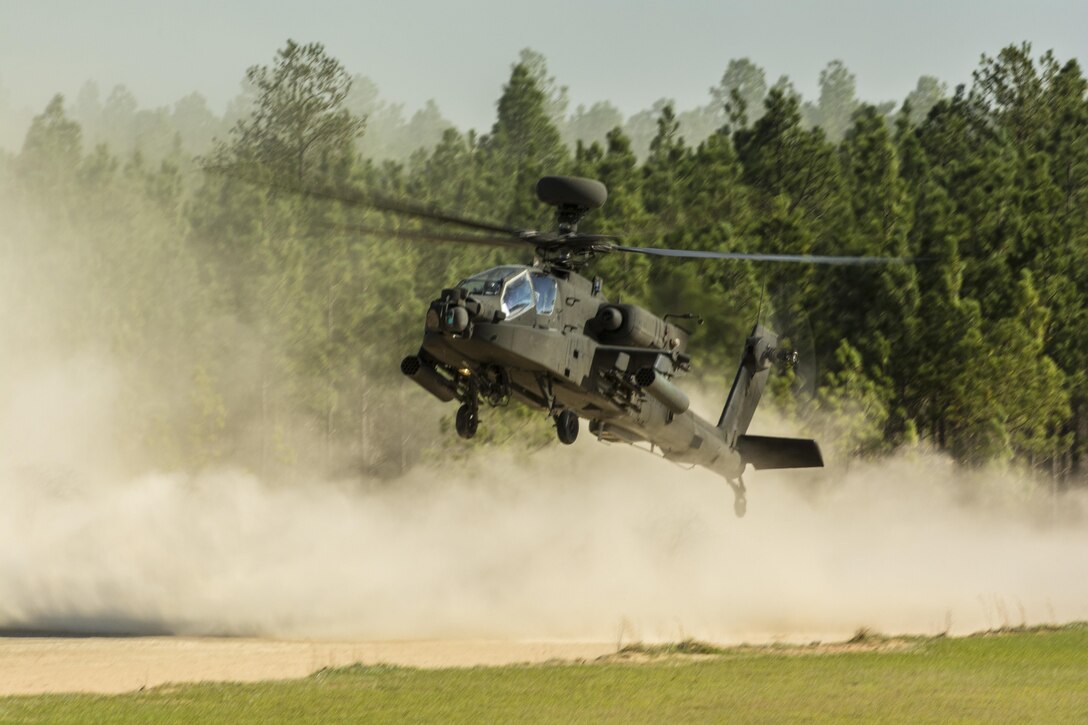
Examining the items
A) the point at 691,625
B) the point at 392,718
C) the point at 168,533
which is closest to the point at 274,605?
A: the point at 168,533

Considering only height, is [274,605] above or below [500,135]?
below

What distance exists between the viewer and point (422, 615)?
29016 mm

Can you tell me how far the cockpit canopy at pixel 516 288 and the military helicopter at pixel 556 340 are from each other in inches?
0.7

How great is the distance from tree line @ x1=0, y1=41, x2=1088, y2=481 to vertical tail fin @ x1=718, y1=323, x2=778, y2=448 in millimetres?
12429

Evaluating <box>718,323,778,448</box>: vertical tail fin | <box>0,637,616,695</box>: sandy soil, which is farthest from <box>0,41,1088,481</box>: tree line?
<box>0,637,616,695</box>: sandy soil

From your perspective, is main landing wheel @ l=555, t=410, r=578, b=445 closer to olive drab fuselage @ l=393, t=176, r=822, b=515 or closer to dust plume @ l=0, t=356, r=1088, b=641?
olive drab fuselage @ l=393, t=176, r=822, b=515

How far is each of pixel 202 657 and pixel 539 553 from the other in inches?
423

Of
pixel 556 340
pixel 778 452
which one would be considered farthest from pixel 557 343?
pixel 778 452

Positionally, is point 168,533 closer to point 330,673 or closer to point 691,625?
point 691,625

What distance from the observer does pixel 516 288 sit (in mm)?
19453

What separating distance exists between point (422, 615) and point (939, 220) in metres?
22.7

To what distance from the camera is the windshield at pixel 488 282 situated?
1923cm

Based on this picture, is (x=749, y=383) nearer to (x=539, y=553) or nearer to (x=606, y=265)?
(x=539, y=553)

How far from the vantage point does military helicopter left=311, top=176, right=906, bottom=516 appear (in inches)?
753
